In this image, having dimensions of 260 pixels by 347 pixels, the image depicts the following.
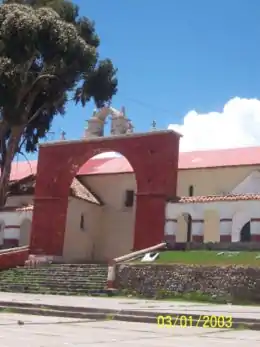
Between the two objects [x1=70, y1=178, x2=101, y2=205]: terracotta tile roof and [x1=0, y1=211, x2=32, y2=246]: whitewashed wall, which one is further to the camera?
[x1=70, y1=178, x2=101, y2=205]: terracotta tile roof

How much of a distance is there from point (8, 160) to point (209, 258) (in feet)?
51.6

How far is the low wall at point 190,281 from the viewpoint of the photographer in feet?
54.4

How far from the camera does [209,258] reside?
2020 cm

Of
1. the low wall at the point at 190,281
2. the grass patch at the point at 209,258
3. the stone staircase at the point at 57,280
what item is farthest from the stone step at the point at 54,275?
the low wall at the point at 190,281

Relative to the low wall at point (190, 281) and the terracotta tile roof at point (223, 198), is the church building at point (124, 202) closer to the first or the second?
the terracotta tile roof at point (223, 198)

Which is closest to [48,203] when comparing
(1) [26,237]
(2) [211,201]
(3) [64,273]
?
(1) [26,237]

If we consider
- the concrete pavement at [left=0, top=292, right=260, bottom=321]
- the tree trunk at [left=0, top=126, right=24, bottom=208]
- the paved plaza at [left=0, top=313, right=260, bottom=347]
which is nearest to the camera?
the paved plaza at [left=0, top=313, right=260, bottom=347]

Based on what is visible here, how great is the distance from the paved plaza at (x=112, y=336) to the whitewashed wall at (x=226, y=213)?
14638mm

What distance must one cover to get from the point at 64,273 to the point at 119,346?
17.2 m

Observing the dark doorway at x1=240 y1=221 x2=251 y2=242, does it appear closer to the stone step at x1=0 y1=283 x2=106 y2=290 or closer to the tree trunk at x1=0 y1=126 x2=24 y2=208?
the stone step at x1=0 y1=283 x2=106 y2=290

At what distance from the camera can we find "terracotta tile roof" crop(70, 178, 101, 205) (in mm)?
30828

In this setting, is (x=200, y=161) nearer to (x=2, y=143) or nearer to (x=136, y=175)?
(x=136, y=175)

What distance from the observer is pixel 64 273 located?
2350 cm
